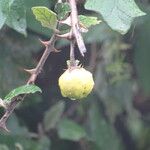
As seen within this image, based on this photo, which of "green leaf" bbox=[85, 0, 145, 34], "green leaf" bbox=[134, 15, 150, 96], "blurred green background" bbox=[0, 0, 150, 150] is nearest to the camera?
"green leaf" bbox=[85, 0, 145, 34]

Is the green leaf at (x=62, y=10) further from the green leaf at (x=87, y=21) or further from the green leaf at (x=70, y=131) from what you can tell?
the green leaf at (x=70, y=131)

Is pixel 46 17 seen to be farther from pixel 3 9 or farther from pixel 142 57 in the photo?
pixel 142 57

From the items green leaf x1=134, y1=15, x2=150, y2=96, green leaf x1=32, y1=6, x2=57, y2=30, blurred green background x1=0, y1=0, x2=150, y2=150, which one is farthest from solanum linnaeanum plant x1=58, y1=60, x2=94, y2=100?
green leaf x1=134, y1=15, x2=150, y2=96

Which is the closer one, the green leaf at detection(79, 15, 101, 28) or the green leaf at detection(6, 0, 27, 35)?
the green leaf at detection(79, 15, 101, 28)

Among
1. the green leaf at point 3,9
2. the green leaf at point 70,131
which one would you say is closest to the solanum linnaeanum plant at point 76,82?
the green leaf at point 3,9

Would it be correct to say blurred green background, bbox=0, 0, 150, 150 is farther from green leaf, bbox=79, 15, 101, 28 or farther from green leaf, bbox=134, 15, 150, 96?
green leaf, bbox=79, 15, 101, 28

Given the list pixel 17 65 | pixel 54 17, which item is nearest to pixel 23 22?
pixel 54 17
